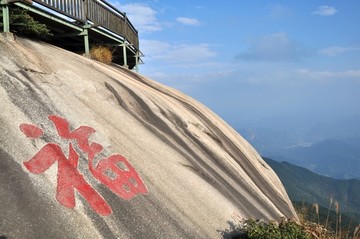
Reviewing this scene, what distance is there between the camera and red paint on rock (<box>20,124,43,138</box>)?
6.54 metres

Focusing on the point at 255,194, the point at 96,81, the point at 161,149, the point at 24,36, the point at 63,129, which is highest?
the point at 24,36

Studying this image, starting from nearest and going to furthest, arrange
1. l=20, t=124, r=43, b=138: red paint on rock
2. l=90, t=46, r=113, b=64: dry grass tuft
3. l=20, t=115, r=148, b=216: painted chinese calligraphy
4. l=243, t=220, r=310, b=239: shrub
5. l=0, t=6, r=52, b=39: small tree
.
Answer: l=20, t=115, r=148, b=216: painted chinese calligraphy < l=243, t=220, r=310, b=239: shrub < l=20, t=124, r=43, b=138: red paint on rock < l=0, t=6, r=52, b=39: small tree < l=90, t=46, r=113, b=64: dry grass tuft

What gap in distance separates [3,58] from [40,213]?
158 inches

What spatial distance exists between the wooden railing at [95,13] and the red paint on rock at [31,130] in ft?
16.8

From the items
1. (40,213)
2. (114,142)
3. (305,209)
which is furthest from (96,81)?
(305,209)

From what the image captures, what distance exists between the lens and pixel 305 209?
11.3 metres

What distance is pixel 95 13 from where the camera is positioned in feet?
47.8

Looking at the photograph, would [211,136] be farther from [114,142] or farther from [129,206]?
[129,206]

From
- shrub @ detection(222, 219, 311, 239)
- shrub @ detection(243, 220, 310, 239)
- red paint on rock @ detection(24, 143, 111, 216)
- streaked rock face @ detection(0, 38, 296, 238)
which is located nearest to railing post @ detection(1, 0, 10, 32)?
streaked rock face @ detection(0, 38, 296, 238)

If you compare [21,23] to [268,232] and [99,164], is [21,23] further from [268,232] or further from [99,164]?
[268,232]

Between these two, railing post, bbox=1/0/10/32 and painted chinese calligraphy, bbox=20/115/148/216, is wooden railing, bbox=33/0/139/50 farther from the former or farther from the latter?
painted chinese calligraphy, bbox=20/115/148/216

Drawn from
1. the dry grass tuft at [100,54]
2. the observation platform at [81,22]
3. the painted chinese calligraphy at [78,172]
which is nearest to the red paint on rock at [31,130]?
the painted chinese calligraphy at [78,172]

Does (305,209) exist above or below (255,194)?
below

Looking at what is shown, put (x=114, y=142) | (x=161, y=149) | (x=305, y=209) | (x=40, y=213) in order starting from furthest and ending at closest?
(x=305, y=209) < (x=161, y=149) < (x=114, y=142) < (x=40, y=213)
